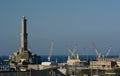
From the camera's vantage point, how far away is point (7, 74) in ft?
252

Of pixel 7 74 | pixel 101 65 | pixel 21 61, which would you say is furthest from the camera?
pixel 21 61

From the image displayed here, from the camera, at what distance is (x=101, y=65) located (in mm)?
162250

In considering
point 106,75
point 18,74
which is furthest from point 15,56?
point 18,74

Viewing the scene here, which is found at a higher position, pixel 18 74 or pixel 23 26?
pixel 23 26

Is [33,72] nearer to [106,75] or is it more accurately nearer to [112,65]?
[106,75]

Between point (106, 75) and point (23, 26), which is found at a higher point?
point (23, 26)

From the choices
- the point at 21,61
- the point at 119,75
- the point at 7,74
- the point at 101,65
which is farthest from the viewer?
the point at 21,61

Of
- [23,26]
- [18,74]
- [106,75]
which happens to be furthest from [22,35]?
[18,74]

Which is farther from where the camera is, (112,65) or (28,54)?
(28,54)

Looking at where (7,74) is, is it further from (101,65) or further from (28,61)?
(28,61)

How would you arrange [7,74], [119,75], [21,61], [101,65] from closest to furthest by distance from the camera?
[7,74] < [119,75] < [101,65] < [21,61]

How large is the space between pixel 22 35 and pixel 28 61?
1013cm

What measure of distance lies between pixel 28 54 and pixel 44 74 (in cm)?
11736

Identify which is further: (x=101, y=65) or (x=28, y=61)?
(x=28, y=61)
